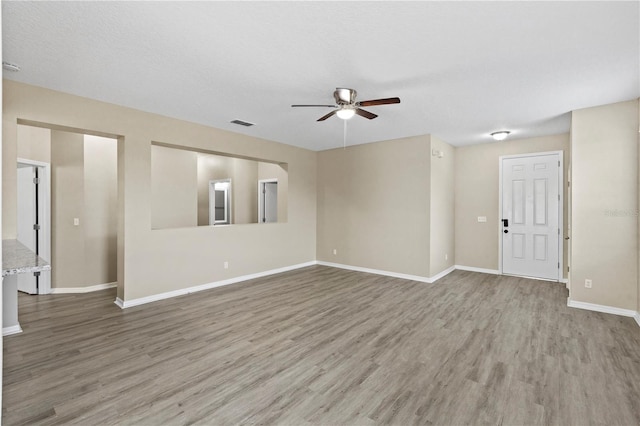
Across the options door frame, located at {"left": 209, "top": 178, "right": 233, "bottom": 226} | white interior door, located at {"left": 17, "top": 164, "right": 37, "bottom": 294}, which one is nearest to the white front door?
door frame, located at {"left": 209, "top": 178, "right": 233, "bottom": 226}

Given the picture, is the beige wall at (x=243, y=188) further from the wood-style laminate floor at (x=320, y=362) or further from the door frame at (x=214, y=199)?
the wood-style laminate floor at (x=320, y=362)

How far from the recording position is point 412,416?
2.14 metres

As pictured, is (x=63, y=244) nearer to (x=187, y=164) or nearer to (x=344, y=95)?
(x=187, y=164)

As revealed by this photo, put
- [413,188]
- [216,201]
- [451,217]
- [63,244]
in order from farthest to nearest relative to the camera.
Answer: [216,201]
[451,217]
[413,188]
[63,244]

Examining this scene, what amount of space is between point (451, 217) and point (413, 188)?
1.40 meters

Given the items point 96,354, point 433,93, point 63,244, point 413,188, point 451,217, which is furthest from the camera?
point 451,217

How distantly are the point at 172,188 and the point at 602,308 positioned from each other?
686cm

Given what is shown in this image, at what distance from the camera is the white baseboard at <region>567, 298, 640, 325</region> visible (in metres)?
3.89

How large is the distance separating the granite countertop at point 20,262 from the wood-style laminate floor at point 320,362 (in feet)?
3.20

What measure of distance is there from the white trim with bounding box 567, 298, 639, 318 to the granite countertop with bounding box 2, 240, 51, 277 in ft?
18.6

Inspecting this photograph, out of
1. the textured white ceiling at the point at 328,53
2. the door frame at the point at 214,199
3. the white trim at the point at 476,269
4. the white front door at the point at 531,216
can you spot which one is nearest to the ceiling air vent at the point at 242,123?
the textured white ceiling at the point at 328,53

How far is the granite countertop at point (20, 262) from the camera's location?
2068 mm

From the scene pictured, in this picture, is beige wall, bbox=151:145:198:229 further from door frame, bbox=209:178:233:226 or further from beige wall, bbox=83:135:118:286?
door frame, bbox=209:178:233:226

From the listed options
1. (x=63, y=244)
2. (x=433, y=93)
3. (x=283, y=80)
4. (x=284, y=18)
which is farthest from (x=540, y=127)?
(x=63, y=244)
